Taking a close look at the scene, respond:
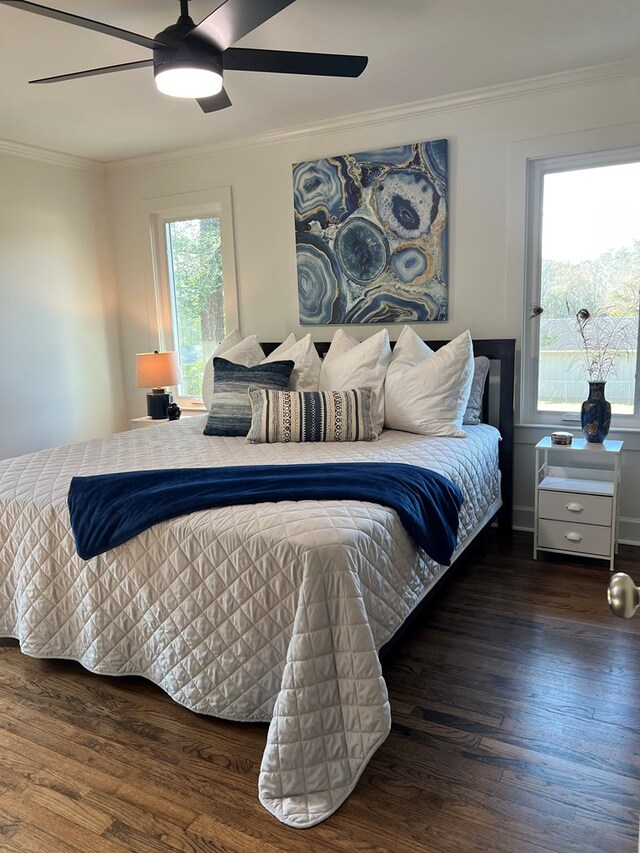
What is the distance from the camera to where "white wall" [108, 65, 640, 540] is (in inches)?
129

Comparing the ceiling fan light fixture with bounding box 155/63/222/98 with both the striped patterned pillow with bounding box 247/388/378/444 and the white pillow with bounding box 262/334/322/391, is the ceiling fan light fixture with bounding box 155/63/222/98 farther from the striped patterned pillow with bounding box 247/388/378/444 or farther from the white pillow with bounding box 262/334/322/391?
the white pillow with bounding box 262/334/322/391

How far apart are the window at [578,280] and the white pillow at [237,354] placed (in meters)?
1.67

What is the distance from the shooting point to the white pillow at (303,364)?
3.61 metres

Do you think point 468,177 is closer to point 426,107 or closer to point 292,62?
point 426,107

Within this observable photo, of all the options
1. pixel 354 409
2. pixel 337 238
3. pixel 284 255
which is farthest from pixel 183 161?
pixel 354 409

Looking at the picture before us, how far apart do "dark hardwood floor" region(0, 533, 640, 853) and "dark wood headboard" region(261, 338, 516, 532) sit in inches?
41.7

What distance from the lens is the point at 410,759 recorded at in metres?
1.86

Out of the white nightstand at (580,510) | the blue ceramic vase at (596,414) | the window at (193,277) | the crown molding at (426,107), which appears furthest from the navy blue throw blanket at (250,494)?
the window at (193,277)

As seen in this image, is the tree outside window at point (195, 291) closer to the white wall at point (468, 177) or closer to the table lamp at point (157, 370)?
the white wall at point (468, 177)

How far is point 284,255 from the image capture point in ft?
14.1

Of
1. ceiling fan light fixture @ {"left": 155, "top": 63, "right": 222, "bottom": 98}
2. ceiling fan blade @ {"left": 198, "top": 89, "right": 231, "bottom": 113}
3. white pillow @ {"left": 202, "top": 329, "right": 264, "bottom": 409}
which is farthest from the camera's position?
white pillow @ {"left": 202, "top": 329, "right": 264, "bottom": 409}

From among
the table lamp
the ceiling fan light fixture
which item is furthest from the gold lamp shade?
the ceiling fan light fixture

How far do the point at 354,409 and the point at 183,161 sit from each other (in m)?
2.69

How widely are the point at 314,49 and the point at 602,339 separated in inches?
83.5
